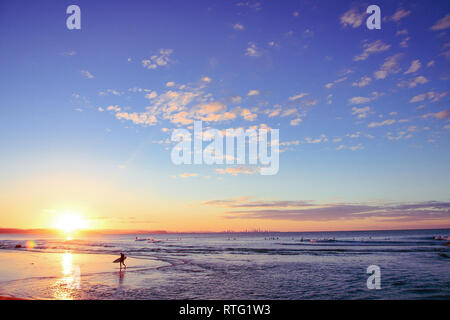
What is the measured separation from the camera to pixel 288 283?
18.4m

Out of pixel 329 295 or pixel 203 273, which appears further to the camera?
pixel 203 273

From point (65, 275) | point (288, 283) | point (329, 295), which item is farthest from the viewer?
point (65, 275)

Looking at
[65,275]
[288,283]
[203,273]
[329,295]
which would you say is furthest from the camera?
[203,273]

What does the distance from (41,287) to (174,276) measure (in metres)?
8.28
